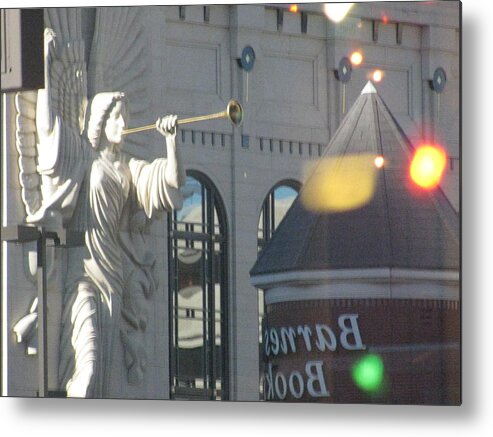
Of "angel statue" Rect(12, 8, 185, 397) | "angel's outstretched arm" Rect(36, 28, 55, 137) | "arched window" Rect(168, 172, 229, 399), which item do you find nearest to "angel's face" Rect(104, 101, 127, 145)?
"angel statue" Rect(12, 8, 185, 397)

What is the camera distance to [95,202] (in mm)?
18219

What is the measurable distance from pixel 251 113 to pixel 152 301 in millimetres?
1466

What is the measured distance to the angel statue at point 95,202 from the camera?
18125 mm

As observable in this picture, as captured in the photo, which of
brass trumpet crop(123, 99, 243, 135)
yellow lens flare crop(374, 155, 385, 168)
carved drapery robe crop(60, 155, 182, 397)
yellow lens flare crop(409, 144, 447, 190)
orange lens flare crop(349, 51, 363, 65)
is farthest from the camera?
carved drapery robe crop(60, 155, 182, 397)

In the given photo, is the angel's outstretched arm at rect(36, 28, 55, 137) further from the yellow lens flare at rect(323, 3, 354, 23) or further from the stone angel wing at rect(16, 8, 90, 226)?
the yellow lens flare at rect(323, 3, 354, 23)

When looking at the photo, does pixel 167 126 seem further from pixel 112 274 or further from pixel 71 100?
pixel 112 274

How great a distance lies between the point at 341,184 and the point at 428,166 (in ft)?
2.07

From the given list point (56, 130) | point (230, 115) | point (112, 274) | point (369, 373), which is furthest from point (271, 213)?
point (56, 130)

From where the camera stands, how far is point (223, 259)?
1805 cm

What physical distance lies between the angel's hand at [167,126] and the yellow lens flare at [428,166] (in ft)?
5.53

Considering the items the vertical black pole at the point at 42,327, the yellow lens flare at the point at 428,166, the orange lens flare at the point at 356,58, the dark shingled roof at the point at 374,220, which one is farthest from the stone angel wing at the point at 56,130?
the yellow lens flare at the point at 428,166

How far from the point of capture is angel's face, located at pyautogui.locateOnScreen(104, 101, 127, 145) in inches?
715

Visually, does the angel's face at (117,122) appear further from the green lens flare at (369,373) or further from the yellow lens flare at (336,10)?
the green lens flare at (369,373)

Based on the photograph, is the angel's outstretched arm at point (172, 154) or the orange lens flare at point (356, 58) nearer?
the orange lens flare at point (356, 58)
